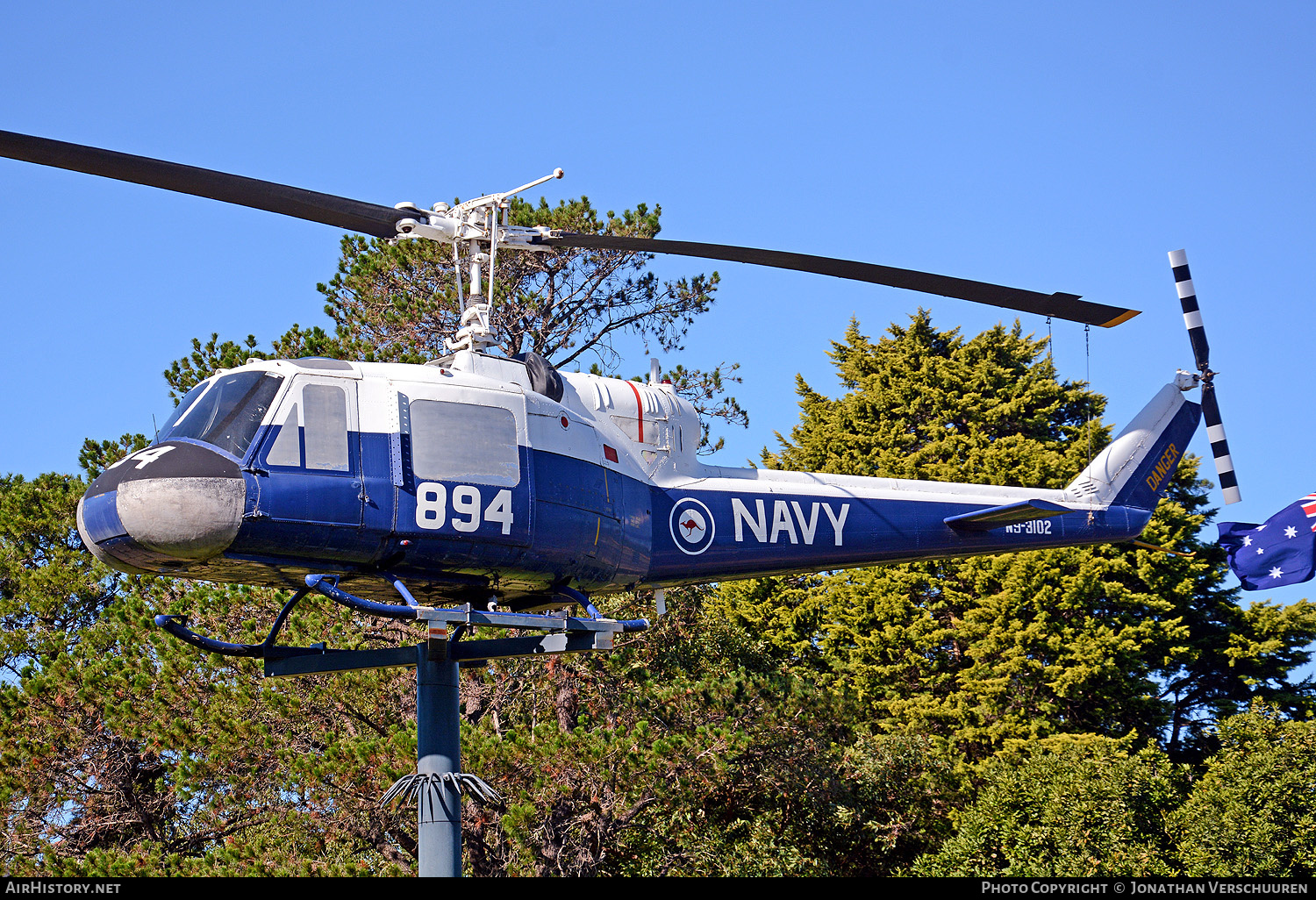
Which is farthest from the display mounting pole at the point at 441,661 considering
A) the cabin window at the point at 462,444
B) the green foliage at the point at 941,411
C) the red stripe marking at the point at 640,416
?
the green foliage at the point at 941,411

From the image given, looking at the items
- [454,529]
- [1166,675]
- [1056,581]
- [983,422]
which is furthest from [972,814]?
[454,529]

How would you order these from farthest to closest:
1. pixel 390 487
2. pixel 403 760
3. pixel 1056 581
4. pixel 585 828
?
pixel 1056 581 < pixel 585 828 < pixel 403 760 < pixel 390 487

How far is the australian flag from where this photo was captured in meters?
17.2

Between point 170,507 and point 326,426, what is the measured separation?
3.88 ft

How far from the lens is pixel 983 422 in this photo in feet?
83.8

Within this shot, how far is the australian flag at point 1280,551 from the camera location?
56.3 feet

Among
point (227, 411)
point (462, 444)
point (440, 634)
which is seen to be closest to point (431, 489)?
point (462, 444)

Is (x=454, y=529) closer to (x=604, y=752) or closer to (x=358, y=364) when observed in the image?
(x=358, y=364)

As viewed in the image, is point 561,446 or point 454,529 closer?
point 454,529

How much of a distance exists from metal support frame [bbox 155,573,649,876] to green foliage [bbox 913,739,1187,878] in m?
11.8

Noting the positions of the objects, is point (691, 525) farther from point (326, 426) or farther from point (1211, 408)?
point (1211, 408)

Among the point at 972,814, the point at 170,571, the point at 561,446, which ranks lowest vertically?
the point at 972,814

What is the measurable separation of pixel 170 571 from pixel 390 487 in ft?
5.47

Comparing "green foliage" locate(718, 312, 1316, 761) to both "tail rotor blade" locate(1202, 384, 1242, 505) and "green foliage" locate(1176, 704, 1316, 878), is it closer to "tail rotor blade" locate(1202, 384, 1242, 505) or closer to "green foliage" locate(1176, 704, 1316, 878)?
"green foliage" locate(1176, 704, 1316, 878)
